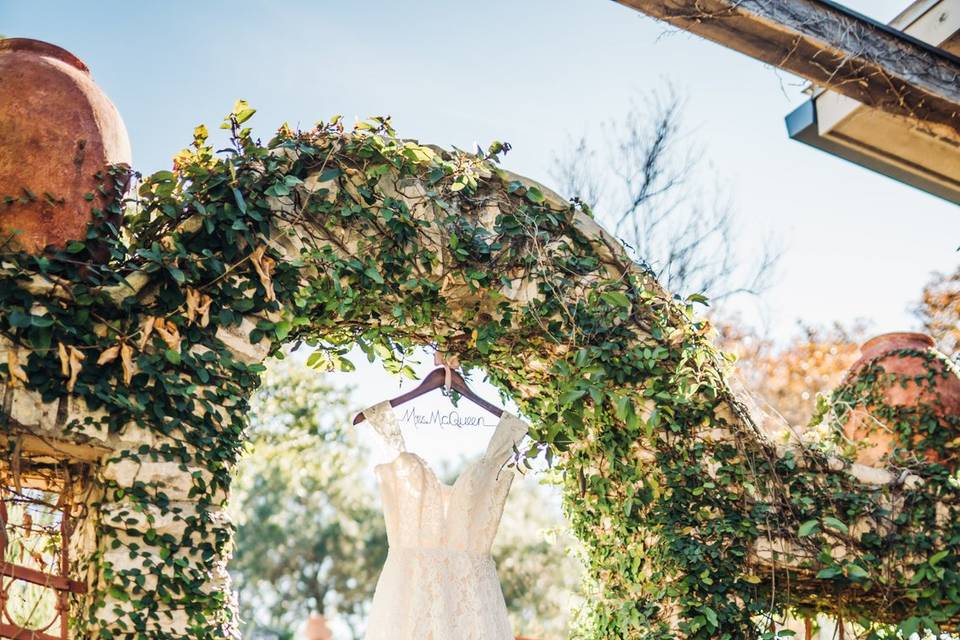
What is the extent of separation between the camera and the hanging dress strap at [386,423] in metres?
3.41

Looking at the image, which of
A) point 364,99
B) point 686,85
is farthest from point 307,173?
point 686,85

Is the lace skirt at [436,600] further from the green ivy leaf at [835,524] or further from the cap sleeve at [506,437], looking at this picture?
the green ivy leaf at [835,524]

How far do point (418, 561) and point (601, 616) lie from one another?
0.83 meters

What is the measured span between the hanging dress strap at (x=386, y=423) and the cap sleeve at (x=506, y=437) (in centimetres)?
34

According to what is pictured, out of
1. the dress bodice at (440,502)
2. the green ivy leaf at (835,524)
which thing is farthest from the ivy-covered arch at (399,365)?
the dress bodice at (440,502)

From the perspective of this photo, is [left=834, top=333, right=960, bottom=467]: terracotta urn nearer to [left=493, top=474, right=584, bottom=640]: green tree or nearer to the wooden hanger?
the wooden hanger

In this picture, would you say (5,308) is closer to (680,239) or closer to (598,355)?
(598,355)

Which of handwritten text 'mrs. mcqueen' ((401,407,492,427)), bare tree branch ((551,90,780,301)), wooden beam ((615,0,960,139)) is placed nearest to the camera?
handwritten text 'mrs. mcqueen' ((401,407,492,427))

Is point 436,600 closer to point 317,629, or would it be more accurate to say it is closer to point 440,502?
point 440,502

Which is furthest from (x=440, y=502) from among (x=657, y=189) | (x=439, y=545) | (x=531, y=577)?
(x=531, y=577)

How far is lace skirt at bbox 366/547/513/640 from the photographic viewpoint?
10.1 feet

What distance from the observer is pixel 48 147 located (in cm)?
273

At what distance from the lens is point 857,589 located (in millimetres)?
3607

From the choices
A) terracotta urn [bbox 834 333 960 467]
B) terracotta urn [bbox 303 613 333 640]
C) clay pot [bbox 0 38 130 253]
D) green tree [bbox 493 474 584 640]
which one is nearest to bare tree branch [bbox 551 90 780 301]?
terracotta urn [bbox 834 333 960 467]
